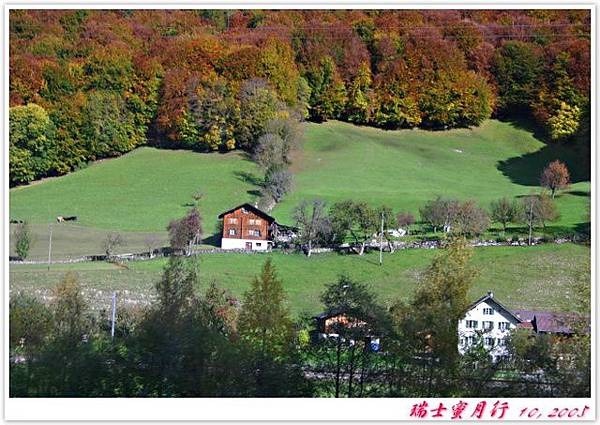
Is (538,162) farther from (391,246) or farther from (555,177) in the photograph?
(391,246)

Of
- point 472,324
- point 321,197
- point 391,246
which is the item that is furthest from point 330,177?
point 472,324

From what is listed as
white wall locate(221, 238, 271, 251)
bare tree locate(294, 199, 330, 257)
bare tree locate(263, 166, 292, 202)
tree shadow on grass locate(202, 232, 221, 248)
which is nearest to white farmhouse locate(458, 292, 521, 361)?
bare tree locate(294, 199, 330, 257)

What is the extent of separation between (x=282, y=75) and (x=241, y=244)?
47.4ft

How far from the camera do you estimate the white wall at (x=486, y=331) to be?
1228 cm

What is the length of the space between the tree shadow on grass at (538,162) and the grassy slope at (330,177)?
0.21 ft

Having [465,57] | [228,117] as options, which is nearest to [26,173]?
[228,117]

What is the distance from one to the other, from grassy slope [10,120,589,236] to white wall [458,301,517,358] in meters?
7.50

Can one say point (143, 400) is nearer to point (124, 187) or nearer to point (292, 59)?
point (124, 187)

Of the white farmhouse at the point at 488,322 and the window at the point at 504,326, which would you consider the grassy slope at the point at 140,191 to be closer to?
the white farmhouse at the point at 488,322

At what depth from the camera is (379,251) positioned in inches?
792

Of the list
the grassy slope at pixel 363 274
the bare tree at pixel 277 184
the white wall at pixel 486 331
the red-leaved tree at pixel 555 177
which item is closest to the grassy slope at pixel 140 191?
the bare tree at pixel 277 184

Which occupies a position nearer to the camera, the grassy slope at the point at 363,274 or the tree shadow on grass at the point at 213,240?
the grassy slope at the point at 363,274

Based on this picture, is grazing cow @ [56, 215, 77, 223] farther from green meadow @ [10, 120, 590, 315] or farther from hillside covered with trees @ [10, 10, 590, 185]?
hillside covered with trees @ [10, 10, 590, 185]

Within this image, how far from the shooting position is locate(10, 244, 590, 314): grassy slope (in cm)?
1684
